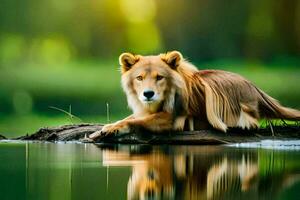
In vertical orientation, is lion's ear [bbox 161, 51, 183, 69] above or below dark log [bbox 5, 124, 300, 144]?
above

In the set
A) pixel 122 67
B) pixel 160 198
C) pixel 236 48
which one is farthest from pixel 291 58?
pixel 160 198

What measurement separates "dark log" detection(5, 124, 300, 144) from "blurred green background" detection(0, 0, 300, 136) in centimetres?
29

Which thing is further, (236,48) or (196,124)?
(236,48)

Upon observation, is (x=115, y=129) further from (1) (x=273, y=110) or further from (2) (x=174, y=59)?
(1) (x=273, y=110)

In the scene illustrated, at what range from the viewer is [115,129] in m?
7.13

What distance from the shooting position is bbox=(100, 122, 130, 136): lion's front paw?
709 centimetres

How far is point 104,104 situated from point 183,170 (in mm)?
2430

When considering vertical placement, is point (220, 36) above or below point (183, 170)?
above

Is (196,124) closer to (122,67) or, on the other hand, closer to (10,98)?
(122,67)

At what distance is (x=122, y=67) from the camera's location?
287 inches

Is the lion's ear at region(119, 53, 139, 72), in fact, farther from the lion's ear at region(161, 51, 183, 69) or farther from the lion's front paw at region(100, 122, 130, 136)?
the lion's front paw at region(100, 122, 130, 136)

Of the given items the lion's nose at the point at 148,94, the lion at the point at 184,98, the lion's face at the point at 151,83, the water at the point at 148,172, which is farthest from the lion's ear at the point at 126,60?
the water at the point at 148,172

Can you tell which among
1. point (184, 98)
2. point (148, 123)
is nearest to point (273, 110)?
point (184, 98)

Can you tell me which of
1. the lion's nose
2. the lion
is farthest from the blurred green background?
the lion's nose
